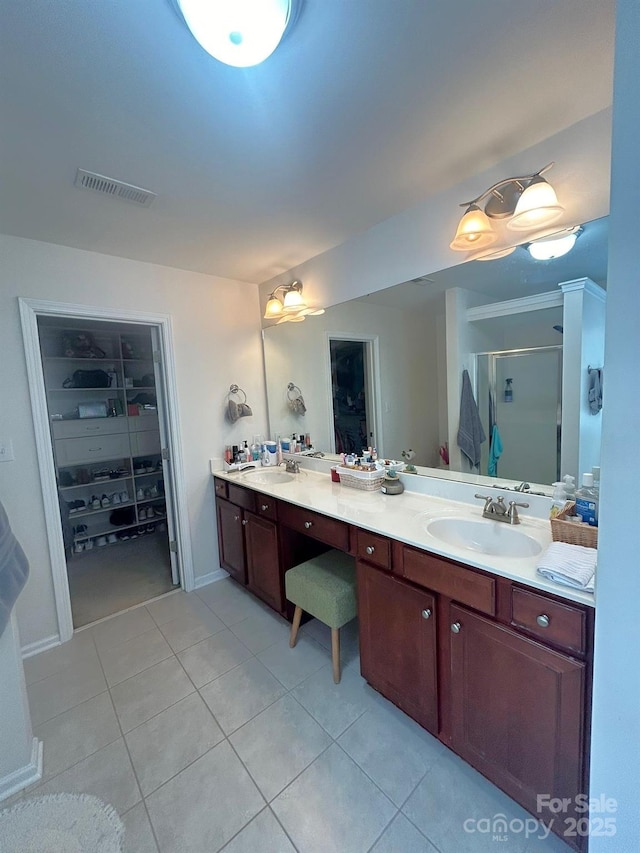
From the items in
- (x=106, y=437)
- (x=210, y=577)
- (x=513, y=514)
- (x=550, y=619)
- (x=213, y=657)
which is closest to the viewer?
(x=550, y=619)

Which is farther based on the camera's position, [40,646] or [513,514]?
[40,646]

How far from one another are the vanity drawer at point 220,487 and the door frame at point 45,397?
16.6 inches

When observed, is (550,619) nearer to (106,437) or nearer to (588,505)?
(588,505)

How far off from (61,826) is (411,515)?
5.53 feet

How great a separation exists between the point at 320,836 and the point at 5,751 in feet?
3.97

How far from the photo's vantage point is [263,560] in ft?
7.41

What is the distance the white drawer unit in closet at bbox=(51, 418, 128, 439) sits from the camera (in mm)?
3420

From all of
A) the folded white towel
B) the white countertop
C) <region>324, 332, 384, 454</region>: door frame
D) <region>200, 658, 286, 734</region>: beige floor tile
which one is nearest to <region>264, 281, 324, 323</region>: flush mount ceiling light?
<region>324, 332, 384, 454</region>: door frame

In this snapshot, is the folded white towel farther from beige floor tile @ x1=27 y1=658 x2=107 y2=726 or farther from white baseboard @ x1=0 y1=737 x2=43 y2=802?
beige floor tile @ x1=27 y1=658 x2=107 y2=726

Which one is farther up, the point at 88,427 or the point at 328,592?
the point at 88,427

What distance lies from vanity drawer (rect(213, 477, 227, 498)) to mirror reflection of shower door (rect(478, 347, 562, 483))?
1787mm

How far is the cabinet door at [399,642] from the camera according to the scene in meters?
1.34

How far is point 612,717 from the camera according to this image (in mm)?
833

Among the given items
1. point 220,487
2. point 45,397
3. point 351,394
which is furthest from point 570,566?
point 45,397
